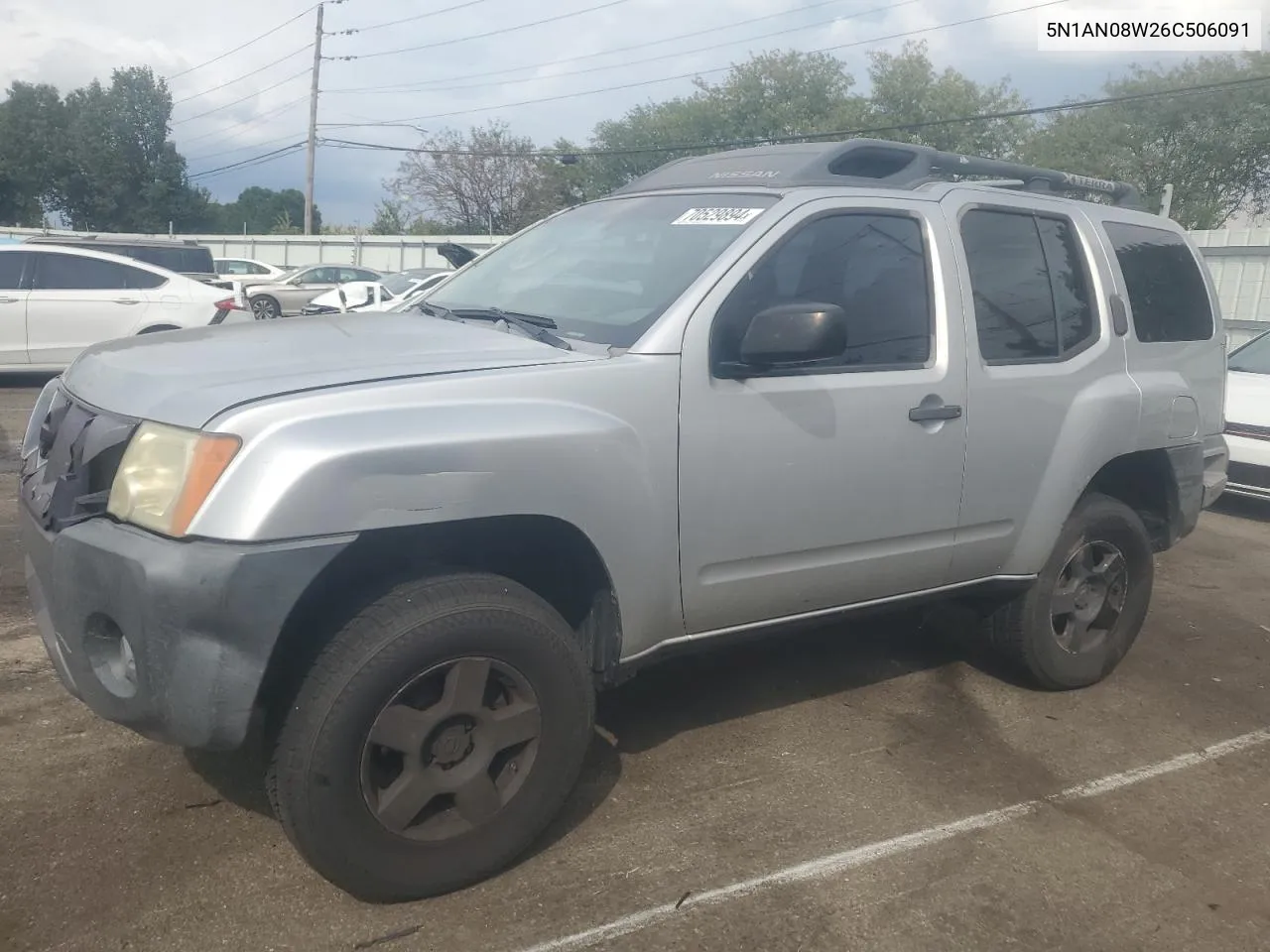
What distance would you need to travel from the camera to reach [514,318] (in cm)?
351

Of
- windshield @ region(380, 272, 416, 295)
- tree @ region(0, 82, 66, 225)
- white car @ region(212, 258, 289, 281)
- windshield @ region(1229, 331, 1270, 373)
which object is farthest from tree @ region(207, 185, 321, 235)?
windshield @ region(1229, 331, 1270, 373)

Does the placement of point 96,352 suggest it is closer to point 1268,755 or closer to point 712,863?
point 712,863

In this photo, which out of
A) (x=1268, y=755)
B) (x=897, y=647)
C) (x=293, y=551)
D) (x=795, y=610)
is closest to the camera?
(x=293, y=551)

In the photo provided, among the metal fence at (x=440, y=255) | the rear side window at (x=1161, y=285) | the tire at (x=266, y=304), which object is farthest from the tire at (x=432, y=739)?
the tire at (x=266, y=304)

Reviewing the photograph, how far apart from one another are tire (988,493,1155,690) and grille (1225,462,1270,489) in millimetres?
4118

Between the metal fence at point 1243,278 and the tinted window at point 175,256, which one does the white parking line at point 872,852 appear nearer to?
the metal fence at point 1243,278

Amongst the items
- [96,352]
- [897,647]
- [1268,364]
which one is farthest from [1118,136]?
[96,352]

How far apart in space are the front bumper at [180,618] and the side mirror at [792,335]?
1.29 m

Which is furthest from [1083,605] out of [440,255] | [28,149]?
[28,149]

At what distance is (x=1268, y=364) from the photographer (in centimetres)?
905

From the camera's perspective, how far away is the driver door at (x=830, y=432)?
3223 millimetres

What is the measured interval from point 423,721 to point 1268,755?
3.16 m

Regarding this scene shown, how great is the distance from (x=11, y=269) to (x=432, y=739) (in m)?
10.8

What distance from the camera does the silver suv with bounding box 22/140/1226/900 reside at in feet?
8.38
